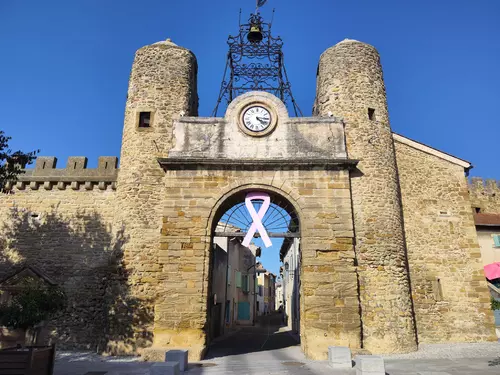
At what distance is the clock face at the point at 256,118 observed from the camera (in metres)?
12.8

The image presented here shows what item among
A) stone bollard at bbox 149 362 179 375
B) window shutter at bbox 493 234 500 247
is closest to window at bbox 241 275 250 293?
window shutter at bbox 493 234 500 247

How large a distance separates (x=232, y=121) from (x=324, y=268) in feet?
18.5

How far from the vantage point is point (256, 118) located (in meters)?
13.0

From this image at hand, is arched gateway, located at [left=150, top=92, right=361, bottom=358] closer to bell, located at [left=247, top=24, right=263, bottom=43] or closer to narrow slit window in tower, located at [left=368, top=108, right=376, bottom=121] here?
narrow slit window in tower, located at [left=368, top=108, right=376, bottom=121]

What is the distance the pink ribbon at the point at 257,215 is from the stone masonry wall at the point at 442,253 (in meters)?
5.31

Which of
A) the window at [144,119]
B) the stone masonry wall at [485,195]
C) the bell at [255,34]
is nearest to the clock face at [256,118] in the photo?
the window at [144,119]

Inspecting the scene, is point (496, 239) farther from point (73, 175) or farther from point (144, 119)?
point (73, 175)

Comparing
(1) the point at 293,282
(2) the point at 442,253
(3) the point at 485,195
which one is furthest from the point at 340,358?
(3) the point at 485,195

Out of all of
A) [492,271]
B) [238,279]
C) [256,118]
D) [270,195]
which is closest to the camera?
[270,195]

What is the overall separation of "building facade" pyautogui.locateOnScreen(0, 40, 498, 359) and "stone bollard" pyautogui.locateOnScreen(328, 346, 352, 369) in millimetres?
1238

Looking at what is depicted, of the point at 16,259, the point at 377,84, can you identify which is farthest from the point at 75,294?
the point at 377,84

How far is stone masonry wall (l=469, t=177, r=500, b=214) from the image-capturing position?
2086 cm

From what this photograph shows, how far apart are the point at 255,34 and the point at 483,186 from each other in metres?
15.5

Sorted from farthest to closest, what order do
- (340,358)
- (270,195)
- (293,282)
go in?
1. (293,282)
2. (270,195)
3. (340,358)
